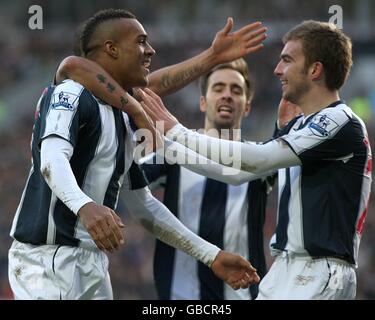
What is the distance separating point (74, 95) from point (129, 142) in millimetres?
529

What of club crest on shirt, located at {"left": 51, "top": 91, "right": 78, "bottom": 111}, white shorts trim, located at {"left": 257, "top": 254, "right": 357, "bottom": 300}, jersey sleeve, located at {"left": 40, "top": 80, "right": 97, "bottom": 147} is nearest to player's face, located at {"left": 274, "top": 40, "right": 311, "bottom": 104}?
white shorts trim, located at {"left": 257, "top": 254, "right": 357, "bottom": 300}

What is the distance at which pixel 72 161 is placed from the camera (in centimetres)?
501

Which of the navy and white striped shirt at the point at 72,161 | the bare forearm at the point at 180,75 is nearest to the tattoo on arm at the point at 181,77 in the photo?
the bare forearm at the point at 180,75

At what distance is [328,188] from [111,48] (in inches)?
57.5

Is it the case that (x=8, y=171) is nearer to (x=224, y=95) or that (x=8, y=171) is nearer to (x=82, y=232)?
(x=224, y=95)

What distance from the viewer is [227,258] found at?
558cm

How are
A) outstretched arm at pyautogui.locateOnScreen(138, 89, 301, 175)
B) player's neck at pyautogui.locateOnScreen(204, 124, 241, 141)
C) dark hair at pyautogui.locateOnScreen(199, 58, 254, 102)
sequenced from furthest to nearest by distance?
dark hair at pyautogui.locateOnScreen(199, 58, 254, 102)
player's neck at pyautogui.locateOnScreen(204, 124, 241, 141)
outstretched arm at pyautogui.locateOnScreen(138, 89, 301, 175)

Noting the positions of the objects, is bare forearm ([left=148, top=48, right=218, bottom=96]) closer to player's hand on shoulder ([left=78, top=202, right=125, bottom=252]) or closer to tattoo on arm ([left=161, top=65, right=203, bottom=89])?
tattoo on arm ([left=161, top=65, right=203, bottom=89])

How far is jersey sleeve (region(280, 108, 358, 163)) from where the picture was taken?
17.6ft

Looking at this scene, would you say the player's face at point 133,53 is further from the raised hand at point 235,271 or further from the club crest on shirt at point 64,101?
the raised hand at point 235,271

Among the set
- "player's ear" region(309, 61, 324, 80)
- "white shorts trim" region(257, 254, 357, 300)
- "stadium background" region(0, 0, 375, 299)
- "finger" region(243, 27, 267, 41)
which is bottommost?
"white shorts trim" region(257, 254, 357, 300)

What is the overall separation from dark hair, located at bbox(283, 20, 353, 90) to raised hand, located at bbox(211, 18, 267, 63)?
723 millimetres

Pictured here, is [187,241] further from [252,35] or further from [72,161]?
[252,35]

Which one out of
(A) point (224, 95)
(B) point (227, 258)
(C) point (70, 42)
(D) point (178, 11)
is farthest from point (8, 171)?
(B) point (227, 258)
